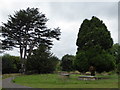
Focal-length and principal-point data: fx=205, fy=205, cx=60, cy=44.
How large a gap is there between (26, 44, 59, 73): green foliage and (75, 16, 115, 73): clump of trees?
55.8ft

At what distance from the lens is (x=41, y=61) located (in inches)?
1715

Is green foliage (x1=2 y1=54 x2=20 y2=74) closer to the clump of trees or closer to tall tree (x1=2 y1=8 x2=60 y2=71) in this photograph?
tall tree (x1=2 y1=8 x2=60 y2=71)

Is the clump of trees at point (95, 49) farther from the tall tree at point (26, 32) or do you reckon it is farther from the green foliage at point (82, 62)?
the tall tree at point (26, 32)

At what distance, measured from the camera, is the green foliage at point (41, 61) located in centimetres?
4319

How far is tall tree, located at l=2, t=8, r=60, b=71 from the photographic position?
4306 cm

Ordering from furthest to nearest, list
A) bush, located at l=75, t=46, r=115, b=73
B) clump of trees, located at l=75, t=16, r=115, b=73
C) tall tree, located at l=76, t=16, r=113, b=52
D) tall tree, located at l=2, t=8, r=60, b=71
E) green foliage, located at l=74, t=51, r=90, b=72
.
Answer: tall tree, located at l=2, t=8, r=60, b=71 < tall tree, located at l=76, t=16, r=113, b=52 < green foliage, located at l=74, t=51, r=90, b=72 < clump of trees, located at l=75, t=16, r=115, b=73 < bush, located at l=75, t=46, r=115, b=73

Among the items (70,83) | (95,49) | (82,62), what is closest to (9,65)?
(82,62)

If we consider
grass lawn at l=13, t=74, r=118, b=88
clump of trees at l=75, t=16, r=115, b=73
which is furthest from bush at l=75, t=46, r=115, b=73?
grass lawn at l=13, t=74, r=118, b=88

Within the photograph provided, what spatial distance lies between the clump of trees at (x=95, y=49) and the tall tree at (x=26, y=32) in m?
18.0

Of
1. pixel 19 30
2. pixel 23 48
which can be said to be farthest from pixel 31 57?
pixel 19 30

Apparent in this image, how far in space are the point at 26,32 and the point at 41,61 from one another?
7.19 metres

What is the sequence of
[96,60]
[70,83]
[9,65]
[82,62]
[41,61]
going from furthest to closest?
[9,65]
[41,61]
[82,62]
[96,60]
[70,83]

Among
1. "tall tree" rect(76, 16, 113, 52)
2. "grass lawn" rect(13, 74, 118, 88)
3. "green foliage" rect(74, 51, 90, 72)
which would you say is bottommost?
"grass lawn" rect(13, 74, 118, 88)

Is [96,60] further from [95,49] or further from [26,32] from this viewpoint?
[26,32]
